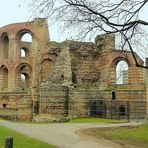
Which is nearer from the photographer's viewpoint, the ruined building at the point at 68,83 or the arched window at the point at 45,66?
the ruined building at the point at 68,83

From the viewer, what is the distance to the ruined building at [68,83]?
31.2 metres

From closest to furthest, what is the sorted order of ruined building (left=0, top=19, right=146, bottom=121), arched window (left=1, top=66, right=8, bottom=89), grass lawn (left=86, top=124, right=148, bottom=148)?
grass lawn (left=86, top=124, right=148, bottom=148)
ruined building (left=0, top=19, right=146, bottom=121)
arched window (left=1, top=66, right=8, bottom=89)

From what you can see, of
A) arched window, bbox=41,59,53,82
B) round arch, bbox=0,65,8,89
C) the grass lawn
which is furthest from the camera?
round arch, bbox=0,65,8,89

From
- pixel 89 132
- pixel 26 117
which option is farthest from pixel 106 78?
pixel 89 132

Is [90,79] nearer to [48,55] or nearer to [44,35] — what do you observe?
[48,55]

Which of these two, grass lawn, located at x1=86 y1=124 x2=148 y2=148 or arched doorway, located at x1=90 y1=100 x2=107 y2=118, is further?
arched doorway, located at x1=90 y1=100 x2=107 y2=118

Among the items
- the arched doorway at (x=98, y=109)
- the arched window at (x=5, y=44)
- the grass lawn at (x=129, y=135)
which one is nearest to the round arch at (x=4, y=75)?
the arched window at (x=5, y=44)

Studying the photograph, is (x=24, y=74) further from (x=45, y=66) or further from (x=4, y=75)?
(x=45, y=66)

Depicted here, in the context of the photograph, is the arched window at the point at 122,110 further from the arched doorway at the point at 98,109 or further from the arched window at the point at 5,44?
the arched window at the point at 5,44

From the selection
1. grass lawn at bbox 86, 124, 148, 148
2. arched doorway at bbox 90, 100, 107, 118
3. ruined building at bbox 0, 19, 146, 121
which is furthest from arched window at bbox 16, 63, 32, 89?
grass lawn at bbox 86, 124, 148, 148

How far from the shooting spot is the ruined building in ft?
102

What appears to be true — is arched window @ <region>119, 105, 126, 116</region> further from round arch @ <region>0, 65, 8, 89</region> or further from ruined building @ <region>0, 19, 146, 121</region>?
round arch @ <region>0, 65, 8, 89</region>

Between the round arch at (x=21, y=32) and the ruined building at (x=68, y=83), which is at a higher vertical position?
the round arch at (x=21, y=32)

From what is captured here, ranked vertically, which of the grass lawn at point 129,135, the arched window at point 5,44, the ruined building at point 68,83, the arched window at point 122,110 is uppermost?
the arched window at point 5,44
